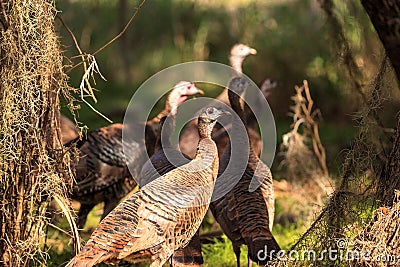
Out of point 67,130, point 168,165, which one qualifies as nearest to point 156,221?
point 168,165

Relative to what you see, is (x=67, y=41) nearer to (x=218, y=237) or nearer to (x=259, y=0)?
(x=259, y=0)

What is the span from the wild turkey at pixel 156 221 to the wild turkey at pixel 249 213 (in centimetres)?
33

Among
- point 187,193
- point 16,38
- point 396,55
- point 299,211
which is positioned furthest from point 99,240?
point 299,211

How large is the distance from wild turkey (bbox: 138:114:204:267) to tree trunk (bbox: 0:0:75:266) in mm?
1021

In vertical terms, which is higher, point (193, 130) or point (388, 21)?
point (388, 21)

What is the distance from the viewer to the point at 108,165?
258 inches

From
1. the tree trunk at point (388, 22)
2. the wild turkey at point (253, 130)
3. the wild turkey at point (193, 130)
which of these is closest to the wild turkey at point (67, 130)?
the wild turkey at point (193, 130)

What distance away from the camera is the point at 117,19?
14.3 meters

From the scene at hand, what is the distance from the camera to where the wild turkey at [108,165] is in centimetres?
642

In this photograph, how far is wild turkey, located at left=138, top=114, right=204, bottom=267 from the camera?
520 cm

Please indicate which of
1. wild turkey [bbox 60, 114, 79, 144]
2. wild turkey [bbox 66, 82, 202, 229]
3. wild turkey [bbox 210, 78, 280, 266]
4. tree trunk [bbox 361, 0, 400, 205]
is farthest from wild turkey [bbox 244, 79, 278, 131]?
tree trunk [bbox 361, 0, 400, 205]

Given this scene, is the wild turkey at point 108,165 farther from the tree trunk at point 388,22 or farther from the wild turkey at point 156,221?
the tree trunk at point 388,22

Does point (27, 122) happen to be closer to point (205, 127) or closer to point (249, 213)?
point (205, 127)

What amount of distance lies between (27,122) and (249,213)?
1.72 metres
